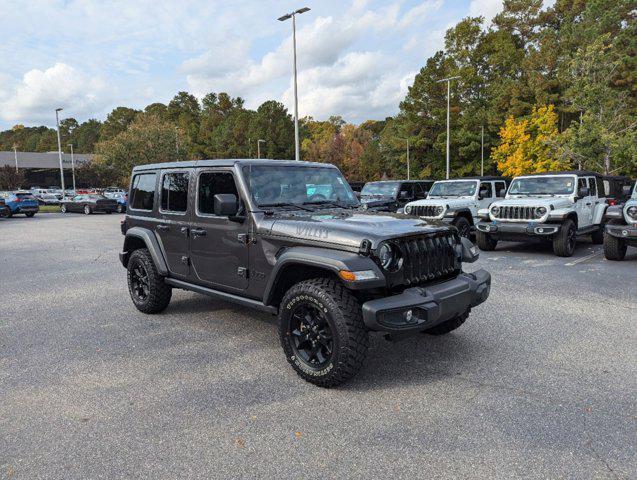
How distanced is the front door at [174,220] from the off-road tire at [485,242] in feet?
26.7

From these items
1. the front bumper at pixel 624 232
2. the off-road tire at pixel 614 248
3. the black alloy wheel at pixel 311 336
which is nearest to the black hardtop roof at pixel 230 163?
the black alloy wheel at pixel 311 336

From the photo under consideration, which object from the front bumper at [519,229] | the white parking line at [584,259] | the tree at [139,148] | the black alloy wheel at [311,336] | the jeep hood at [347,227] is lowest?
the white parking line at [584,259]

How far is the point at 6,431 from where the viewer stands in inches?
130

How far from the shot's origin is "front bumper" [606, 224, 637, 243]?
898cm

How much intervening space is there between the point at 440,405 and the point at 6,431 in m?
3.08

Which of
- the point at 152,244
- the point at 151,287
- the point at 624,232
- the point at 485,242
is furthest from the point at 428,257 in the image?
the point at 485,242

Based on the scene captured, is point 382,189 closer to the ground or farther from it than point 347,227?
farther from it

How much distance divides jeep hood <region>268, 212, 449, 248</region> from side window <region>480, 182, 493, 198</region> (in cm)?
970

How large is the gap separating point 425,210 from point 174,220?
8.73m

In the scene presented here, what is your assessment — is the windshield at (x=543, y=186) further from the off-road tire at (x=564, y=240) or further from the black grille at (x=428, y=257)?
the black grille at (x=428, y=257)

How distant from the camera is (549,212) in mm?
10344

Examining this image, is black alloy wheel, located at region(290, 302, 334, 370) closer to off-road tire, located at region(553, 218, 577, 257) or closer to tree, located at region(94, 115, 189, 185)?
off-road tire, located at region(553, 218, 577, 257)

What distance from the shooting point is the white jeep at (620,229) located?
909 cm

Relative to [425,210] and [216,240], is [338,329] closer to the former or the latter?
[216,240]
